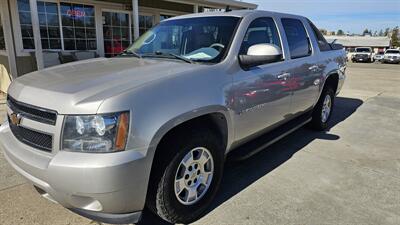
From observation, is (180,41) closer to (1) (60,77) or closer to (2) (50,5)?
(1) (60,77)

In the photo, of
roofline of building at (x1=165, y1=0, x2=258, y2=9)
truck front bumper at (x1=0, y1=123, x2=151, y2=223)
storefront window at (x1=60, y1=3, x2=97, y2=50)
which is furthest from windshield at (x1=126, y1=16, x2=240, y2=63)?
roofline of building at (x1=165, y1=0, x2=258, y2=9)

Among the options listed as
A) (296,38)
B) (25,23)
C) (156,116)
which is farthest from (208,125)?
(25,23)

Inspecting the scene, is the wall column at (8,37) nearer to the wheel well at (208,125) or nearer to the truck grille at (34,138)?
the truck grille at (34,138)

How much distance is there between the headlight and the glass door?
399 inches

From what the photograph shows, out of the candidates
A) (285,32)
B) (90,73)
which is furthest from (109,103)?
(285,32)

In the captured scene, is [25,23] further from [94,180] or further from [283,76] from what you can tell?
[94,180]

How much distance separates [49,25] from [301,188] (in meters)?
9.41

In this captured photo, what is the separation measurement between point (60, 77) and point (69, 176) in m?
0.99

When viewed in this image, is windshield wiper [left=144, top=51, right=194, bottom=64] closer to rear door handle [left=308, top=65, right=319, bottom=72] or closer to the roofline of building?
rear door handle [left=308, top=65, right=319, bottom=72]

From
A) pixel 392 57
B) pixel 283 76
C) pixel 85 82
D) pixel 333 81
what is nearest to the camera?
pixel 85 82

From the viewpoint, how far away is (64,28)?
1041cm

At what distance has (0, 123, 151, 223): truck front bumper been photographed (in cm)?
212

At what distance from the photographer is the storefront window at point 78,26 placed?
10.4 metres

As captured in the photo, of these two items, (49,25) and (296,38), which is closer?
(296,38)
